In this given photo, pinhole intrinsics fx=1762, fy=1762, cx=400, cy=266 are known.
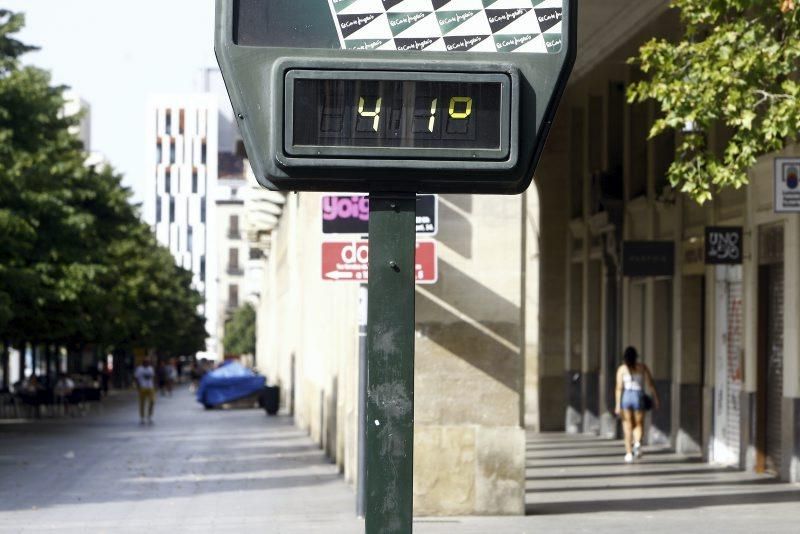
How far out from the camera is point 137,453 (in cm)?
2772

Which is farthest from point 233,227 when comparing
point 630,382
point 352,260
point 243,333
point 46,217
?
point 352,260

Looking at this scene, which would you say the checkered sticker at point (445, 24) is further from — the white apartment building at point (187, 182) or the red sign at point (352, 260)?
the white apartment building at point (187, 182)

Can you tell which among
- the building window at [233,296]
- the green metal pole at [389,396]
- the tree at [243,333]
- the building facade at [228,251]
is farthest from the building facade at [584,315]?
the building window at [233,296]

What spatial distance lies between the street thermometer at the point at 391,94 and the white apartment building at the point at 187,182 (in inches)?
5601

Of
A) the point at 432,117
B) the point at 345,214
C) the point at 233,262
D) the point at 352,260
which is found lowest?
the point at 352,260

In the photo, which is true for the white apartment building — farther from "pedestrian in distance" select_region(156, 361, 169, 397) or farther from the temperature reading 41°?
the temperature reading 41°

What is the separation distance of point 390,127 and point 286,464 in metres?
19.4

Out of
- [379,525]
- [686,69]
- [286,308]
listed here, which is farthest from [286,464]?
[286,308]

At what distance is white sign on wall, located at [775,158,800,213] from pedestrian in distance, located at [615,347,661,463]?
25.8 feet

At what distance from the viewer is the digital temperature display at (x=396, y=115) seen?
4.82 m

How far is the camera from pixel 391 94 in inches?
190

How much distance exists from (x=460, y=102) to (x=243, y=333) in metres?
139

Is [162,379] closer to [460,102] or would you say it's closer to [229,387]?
[229,387]

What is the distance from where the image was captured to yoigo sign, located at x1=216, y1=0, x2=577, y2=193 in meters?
4.82
